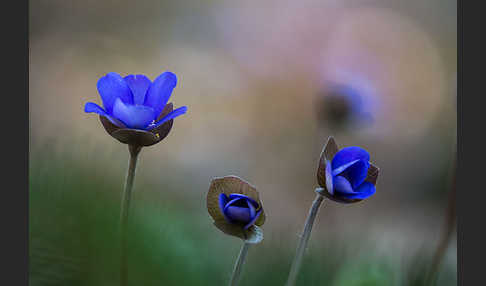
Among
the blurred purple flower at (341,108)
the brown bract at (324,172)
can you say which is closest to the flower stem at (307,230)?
the brown bract at (324,172)

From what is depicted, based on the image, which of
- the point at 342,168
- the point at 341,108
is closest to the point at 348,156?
the point at 342,168

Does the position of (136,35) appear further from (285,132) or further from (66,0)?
(285,132)

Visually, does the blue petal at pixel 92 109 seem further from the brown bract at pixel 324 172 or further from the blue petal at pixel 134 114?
the brown bract at pixel 324 172

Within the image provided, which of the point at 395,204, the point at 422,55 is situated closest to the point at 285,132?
the point at 395,204

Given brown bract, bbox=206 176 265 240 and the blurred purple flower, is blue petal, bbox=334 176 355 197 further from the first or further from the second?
the blurred purple flower

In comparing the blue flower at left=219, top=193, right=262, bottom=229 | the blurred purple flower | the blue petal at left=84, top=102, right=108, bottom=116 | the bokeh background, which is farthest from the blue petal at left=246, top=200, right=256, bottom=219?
the blurred purple flower

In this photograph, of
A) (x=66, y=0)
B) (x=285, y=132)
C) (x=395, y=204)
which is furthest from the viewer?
(x=66, y=0)

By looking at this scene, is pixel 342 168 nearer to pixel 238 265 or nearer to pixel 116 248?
pixel 238 265
